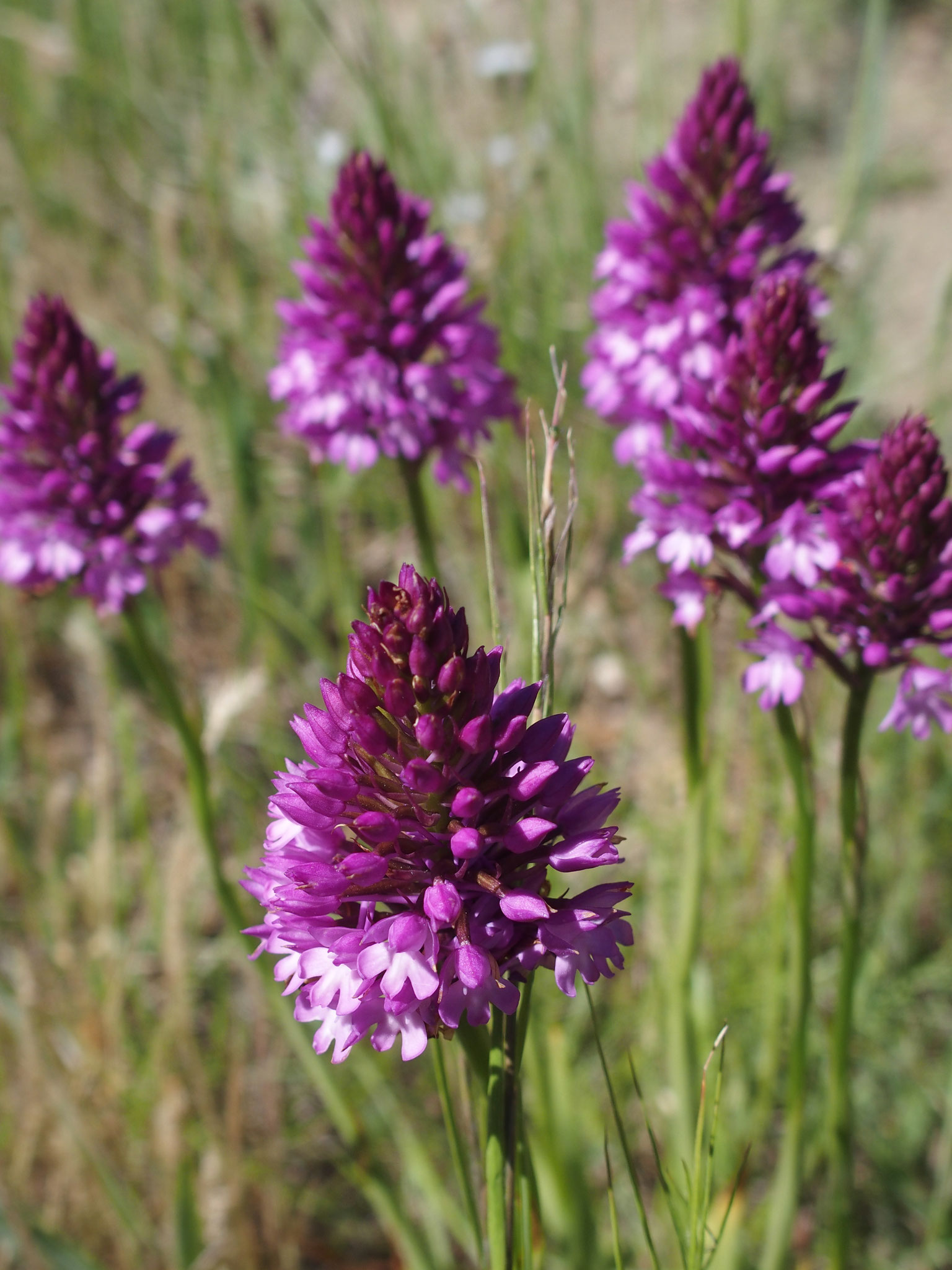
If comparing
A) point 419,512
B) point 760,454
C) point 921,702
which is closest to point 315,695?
point 419,512

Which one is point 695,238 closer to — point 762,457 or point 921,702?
point 762,457

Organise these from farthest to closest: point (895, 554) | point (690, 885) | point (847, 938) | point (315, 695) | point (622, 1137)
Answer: point (315, 695)
point (690, 885)
point (847, 938)
point (895, 554)
point (622, 1137)

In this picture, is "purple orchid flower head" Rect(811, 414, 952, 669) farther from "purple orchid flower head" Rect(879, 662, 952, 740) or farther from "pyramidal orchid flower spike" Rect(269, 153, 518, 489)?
"pyramidal orchid flower spike" Rect(269, 153, 518, 489)

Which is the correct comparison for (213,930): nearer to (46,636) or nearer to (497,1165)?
(46,636)

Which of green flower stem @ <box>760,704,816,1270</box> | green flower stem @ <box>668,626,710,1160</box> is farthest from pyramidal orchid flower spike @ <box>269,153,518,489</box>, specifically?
green flower stem @ <box>760,704,816,1270</box>

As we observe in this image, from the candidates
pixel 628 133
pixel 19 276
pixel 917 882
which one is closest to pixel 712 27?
pixel 628 133
